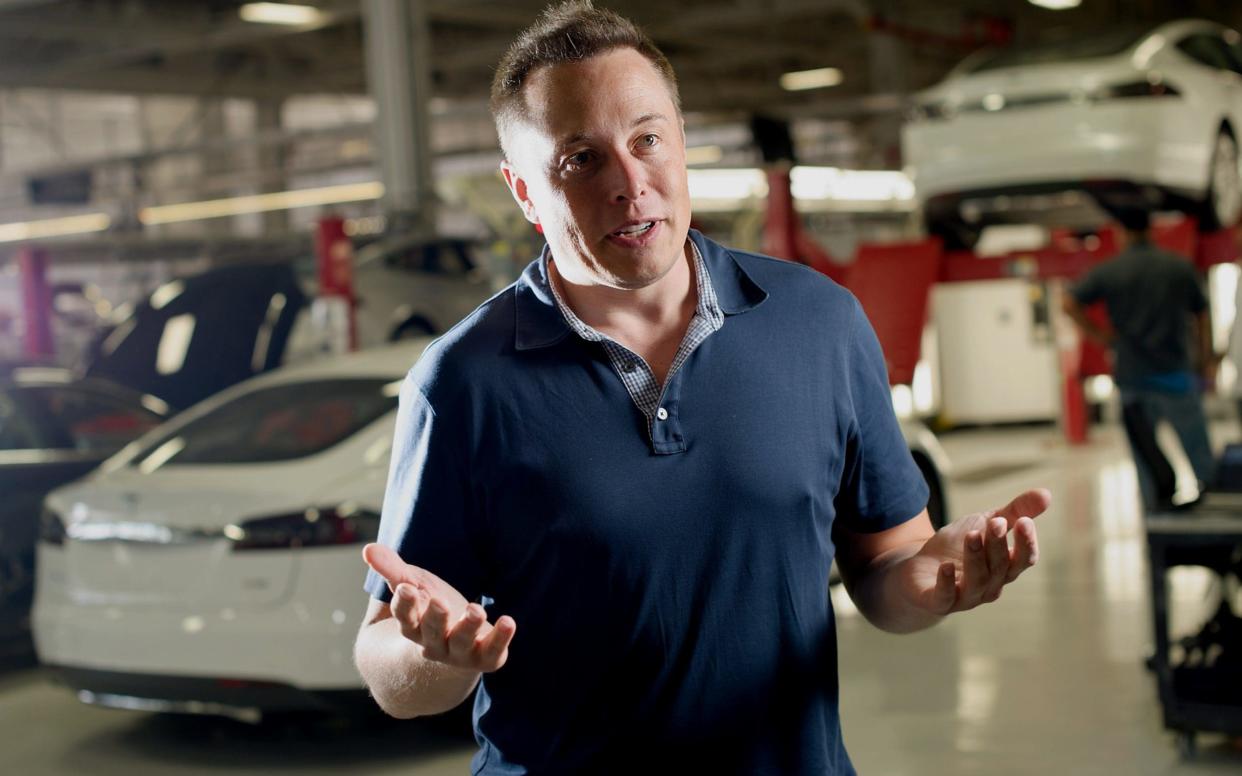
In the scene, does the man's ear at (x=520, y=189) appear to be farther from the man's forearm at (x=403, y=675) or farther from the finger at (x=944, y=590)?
the finger at (x=944, y=590)

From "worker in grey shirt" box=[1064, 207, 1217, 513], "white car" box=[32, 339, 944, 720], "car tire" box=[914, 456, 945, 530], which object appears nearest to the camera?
"white car" box=[32, 339, 944, 720]

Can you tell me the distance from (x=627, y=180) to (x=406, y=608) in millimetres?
525

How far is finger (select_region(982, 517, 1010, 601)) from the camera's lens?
1.62 m

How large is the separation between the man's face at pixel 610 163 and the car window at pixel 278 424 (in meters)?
3.79

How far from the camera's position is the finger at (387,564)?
1.53m

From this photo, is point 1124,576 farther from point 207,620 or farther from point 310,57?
point 310,57

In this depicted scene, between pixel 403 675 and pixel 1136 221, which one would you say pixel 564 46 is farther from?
pixel 1136 221

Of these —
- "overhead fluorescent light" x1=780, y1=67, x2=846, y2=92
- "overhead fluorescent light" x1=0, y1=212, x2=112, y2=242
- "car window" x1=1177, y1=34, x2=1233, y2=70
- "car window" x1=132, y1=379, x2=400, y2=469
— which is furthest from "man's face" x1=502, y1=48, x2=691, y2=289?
"overhead fluorescent light" x1=0, y1=212, x2=112, y2=242

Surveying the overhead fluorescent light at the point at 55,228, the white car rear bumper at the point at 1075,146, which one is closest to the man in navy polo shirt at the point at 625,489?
the white car rear bumper at the point at 1075,146

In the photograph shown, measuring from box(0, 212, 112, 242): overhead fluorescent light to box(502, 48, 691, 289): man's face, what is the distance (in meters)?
30.0

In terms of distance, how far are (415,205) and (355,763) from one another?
7922 millimetres

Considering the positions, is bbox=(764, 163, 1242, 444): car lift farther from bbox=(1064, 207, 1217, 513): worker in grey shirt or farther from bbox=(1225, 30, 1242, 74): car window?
bbox=(1064, 207, 1217, 513): worker in grey shirt

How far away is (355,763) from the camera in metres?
5.21

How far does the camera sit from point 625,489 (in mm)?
1605
